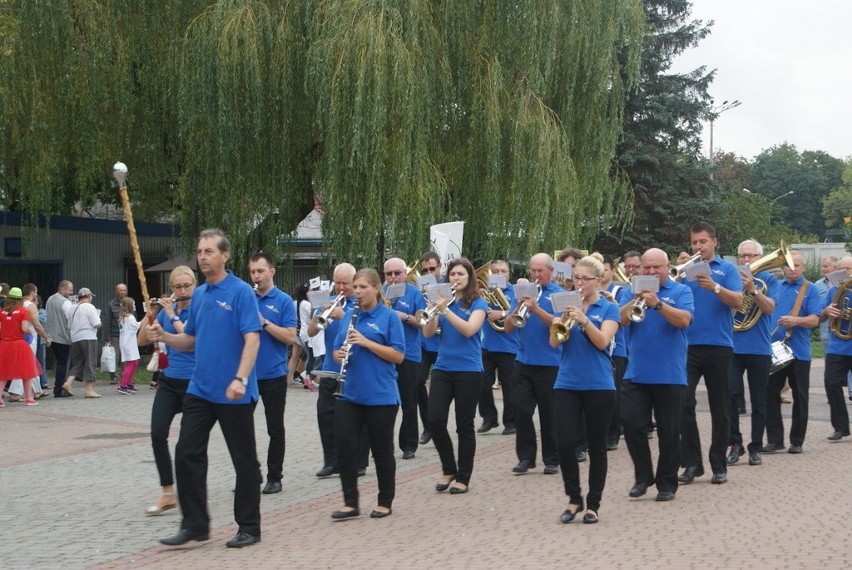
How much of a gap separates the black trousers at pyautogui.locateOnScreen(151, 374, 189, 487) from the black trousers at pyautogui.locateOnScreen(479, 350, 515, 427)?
4.33 m

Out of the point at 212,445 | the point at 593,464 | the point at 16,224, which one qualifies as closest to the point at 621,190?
the point at 16,224

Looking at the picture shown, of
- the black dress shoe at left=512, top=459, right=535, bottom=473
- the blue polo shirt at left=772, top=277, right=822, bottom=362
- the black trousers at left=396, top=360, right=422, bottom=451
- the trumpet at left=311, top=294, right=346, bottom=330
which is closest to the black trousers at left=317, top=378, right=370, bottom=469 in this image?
the black trousers at left=396, top=360, right=422, bottom=451

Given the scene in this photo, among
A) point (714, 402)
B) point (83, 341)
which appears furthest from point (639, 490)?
point (83, 341)

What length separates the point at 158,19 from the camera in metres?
21.8

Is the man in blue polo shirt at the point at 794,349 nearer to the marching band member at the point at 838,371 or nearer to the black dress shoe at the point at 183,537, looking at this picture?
the marching band member at the point at 838,371

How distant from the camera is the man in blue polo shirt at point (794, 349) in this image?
11.9m

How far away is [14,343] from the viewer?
59.4 ft

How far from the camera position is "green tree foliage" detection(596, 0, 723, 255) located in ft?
128

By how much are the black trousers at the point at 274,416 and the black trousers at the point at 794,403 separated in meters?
4.92

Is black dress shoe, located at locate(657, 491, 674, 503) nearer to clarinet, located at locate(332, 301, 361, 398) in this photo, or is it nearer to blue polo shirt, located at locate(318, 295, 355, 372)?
clarinet, located at locate(332, 301, 361, 398)

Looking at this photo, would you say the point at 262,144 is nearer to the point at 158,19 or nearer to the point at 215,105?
the point at 215,105

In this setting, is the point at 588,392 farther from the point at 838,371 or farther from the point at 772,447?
the point at 838,371

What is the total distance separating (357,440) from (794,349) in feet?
18.3

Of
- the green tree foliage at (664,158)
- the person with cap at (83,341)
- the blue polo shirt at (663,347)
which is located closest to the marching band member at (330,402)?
the blue polo shirt at (663,347)
